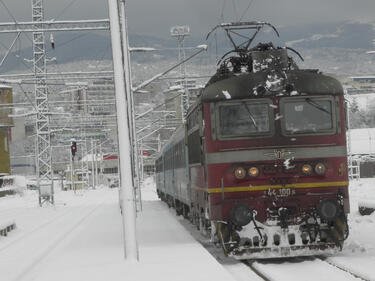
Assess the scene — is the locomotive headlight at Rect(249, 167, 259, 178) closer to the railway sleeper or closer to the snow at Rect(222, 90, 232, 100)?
the snow at Rect(222, 90, 232, 100)

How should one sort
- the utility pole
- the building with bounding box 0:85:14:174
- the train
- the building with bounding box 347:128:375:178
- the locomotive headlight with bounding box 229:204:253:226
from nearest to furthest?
the locomotive headlight with bounding box 229:204:253:226 < the train < the utility pole < the building with bounding box 0:85:14:174 < the building with bounding box 347:128:375:178

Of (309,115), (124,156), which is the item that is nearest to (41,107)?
(309,115)

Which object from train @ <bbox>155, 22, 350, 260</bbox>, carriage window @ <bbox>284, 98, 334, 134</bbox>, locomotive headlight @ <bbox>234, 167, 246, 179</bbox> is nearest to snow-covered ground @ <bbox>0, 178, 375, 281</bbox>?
train @ <bbox>155, 22, 350, 260</bbox>

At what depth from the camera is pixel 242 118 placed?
13.2 meters

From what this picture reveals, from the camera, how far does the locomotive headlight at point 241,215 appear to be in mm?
12406

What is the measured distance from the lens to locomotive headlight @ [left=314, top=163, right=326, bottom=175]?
42.0 ft

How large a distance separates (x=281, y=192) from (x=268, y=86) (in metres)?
1.95

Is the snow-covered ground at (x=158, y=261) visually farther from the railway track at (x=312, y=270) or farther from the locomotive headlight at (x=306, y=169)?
the locomotive headlight at (x=306, y=169)

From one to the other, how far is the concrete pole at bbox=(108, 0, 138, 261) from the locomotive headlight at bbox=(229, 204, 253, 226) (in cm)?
193

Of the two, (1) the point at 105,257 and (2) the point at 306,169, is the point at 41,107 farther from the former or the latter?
(2) the point at 306,169

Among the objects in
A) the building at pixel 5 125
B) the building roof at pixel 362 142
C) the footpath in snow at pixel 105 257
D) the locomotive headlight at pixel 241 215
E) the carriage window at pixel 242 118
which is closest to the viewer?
the footpath in snow at pixel 105 257

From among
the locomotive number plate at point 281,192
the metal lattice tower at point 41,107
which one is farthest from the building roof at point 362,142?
the locomotive number plate at point 281,192

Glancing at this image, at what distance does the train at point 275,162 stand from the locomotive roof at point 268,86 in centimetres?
2

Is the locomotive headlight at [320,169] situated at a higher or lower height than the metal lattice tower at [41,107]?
lower
